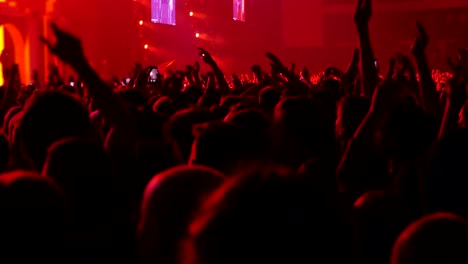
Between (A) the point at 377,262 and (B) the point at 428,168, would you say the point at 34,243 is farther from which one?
(B) the point at 428,168

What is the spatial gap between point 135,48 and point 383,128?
79.4 feet

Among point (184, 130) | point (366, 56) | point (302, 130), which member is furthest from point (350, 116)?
point (366, 56)

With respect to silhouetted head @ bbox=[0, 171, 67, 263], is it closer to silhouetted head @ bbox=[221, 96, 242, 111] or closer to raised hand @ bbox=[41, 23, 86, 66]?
raised hand @ bbox=[41, 23, 86, 66]

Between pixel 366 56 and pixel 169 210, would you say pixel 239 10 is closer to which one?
pixel 366 56

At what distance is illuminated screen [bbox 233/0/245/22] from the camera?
103 ft

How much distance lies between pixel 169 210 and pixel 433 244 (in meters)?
0.78

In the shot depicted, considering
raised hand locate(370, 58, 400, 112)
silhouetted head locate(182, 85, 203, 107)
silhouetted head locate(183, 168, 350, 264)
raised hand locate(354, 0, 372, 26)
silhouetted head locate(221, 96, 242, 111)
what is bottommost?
silhouetted head locate(182, 85, 203, 107)

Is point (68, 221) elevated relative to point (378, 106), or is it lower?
lower

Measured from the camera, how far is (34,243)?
73.0 inches

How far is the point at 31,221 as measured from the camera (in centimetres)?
191

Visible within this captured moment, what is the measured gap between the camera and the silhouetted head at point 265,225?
1386 millimetres

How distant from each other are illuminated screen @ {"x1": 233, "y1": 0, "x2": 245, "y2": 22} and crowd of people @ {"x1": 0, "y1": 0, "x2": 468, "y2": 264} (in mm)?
27057

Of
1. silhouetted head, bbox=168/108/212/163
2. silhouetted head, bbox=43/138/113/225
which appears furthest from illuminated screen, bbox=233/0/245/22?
silhouetted head, bbox=43/138/113/225

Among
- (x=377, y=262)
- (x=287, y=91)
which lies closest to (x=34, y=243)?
(x=377, y=262)
